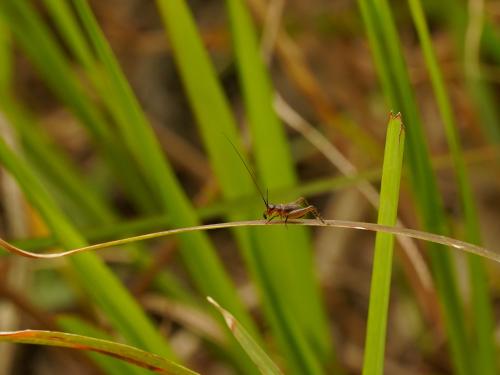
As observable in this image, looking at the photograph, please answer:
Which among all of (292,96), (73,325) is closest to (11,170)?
(73,325)

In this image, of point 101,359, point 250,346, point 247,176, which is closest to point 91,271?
point 101,359

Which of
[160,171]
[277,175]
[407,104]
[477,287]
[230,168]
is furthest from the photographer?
[277,175]

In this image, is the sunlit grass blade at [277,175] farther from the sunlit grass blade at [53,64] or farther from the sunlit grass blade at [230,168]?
the sunlit grass blade at [53,64]

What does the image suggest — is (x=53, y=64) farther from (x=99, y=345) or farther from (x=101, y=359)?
(x=99, y=345)

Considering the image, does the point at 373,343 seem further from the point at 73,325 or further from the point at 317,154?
the point at 317,154

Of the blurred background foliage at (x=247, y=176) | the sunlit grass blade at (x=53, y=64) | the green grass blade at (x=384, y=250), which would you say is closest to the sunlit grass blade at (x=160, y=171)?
the blurred background foliage at (x=247, y=176)

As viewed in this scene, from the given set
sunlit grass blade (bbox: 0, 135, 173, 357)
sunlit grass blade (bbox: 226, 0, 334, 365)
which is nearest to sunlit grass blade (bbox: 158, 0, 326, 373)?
sunlit grass blade (bbox: 226, 0, 334, 365)

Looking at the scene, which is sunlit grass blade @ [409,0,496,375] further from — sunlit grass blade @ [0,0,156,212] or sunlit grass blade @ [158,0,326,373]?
sunlit grass blade @ [0,0,156,212]
